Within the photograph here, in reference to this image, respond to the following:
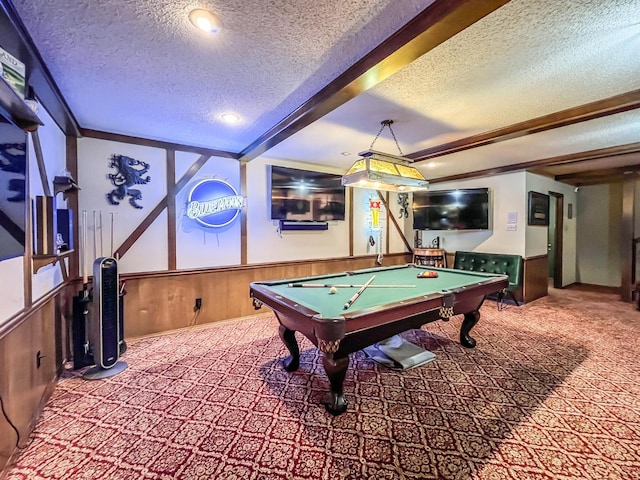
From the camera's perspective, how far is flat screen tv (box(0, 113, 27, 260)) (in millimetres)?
1343

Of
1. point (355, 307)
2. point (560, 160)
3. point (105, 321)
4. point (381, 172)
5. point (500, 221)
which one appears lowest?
point (105, 321)

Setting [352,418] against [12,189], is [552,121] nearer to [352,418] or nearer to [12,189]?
[352,418]

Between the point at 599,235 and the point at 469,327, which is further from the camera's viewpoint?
the point at 599,235

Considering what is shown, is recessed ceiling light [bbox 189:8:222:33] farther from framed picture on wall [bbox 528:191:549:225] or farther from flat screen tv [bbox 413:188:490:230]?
framed picture on wall [bbox 528:191:549:225]

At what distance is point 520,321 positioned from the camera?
162 inches

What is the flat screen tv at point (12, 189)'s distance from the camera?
52.9 inches

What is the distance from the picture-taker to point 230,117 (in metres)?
2.92

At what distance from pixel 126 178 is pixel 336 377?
3410 mm

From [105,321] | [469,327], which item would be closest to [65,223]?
[105,321]

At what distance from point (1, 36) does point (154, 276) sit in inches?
105

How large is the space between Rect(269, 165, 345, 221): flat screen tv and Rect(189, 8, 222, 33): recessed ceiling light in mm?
2851

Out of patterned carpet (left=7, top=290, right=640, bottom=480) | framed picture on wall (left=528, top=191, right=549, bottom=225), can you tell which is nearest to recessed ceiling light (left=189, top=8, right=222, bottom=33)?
patterned carpet (left=7, top=290, right=640, bottom=480)

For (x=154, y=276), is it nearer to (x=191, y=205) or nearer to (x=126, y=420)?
(x=191, y=205)

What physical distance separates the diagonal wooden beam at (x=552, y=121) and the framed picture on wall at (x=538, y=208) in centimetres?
229
